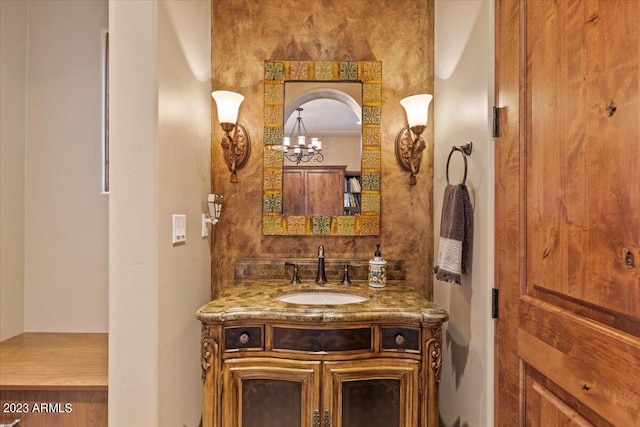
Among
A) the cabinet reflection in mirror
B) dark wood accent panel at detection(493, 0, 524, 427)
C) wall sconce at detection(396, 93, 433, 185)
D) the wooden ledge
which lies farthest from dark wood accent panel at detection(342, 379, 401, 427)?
wall sconce at detection(396, 93, 433, 185)

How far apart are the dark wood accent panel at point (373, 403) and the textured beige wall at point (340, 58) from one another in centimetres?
76

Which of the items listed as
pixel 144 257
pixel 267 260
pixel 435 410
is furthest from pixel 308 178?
pixel 435 410

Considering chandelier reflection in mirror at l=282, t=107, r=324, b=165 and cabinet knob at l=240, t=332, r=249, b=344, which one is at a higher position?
chandelier reflection in mirror at l=282, t=107, r=324, b=165

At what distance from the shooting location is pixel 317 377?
1.43 metres

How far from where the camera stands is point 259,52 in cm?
207

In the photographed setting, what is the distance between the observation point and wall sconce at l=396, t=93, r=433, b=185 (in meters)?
1.91

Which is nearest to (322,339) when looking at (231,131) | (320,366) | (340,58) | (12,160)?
→ (320,366)

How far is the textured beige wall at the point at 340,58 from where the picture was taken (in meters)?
2.07

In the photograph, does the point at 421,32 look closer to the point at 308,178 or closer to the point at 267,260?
the point at 308,178

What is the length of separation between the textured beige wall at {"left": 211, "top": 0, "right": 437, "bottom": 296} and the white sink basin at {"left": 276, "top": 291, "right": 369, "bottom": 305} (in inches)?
14.3

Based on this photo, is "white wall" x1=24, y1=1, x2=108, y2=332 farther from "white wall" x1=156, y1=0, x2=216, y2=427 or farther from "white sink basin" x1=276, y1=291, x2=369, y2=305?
"white sink basin" x1=276, y1=291, x2=369, y2=305

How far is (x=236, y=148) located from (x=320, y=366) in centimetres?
128

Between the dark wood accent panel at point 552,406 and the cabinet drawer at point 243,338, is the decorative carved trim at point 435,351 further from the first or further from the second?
the cabinet drawer at point 243,338

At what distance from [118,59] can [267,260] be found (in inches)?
48.6
